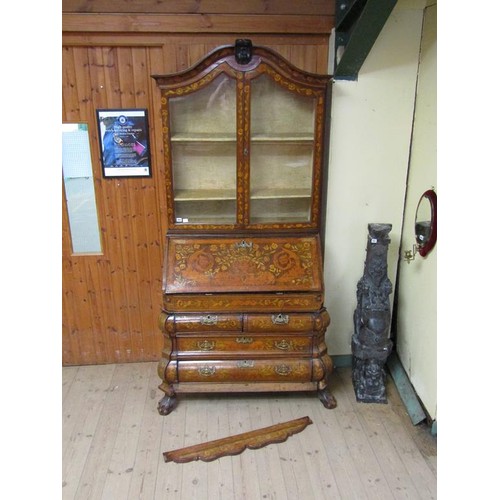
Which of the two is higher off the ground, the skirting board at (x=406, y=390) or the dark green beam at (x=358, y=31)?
the dark green beam at (x=358, y=31)

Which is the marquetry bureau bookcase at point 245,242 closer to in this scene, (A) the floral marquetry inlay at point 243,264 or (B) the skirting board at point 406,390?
(A) the floral marquetry inlay at point 243,264

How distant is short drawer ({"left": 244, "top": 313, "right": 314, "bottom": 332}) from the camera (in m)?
2.36

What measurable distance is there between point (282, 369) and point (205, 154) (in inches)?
51.0

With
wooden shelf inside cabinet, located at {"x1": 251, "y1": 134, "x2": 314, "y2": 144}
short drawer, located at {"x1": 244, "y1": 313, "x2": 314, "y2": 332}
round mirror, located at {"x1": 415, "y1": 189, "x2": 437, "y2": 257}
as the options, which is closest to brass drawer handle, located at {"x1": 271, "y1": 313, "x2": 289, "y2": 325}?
short drawer, located at {"x1": 244, "y1": 313, "x2": 314, "y2": 332}

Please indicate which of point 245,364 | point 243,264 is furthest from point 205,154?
point 245,364

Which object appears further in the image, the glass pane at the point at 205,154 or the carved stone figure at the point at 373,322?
the carved stone figure at the point at 373,322

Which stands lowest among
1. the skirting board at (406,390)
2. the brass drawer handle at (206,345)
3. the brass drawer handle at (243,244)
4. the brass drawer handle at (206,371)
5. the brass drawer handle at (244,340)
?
the skirting board at (406,390)

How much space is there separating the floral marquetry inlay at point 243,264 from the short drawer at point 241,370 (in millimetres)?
433

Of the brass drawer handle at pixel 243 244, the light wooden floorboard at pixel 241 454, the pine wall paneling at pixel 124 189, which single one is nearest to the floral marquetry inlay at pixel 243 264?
the brass drawer handle at pixel 243 244

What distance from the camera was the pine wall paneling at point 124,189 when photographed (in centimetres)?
234

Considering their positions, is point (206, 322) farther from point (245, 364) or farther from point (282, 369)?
point (282, 369)

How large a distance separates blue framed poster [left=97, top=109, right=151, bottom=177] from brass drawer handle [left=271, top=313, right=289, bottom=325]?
1.12 meters

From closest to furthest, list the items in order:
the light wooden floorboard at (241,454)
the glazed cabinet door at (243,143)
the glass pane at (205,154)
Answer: the light wooden floorboard at (241,454) < the glazed cabinet door at (243,143) < the glass pane at (205,154)

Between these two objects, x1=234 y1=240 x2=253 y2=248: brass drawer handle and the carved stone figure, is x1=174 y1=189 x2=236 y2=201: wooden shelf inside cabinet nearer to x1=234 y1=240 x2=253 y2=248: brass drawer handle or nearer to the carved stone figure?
x1=234 y1=240 x2=253 y2=248: brass drawer handle
